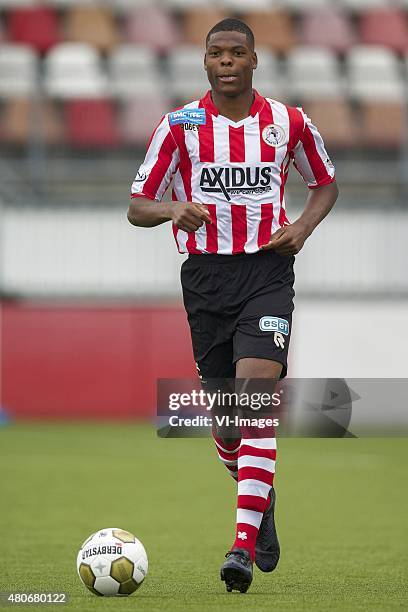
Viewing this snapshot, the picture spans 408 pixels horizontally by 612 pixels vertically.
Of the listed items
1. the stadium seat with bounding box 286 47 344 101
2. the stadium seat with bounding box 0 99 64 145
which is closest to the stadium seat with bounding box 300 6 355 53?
the stadium seat with bounding box 286 47 344 101

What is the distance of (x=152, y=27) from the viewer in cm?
1992

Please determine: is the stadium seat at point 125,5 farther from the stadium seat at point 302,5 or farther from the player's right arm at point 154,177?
the player's right arm at point 154,177

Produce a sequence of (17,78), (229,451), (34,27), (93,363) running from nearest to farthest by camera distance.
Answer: (229,451), (93,363), (17,78), (34,27)

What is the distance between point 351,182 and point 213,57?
39.1 ft

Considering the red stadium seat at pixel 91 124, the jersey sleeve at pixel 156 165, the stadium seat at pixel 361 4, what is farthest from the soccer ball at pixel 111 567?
the stadium seat at pixel 361 4

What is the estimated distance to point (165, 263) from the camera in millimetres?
16297

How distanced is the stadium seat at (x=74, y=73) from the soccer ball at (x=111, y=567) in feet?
41.8

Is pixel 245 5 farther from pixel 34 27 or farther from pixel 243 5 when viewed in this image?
pixel 34 27

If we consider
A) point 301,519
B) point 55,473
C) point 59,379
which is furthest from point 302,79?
point 301,519

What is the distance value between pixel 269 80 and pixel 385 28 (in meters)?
4.34

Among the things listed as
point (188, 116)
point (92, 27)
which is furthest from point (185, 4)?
point (188, 116)

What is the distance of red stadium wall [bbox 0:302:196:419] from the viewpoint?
15648 mm

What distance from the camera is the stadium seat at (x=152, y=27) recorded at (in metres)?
19.8

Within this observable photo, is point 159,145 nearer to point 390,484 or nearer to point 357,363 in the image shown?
point 390,484
